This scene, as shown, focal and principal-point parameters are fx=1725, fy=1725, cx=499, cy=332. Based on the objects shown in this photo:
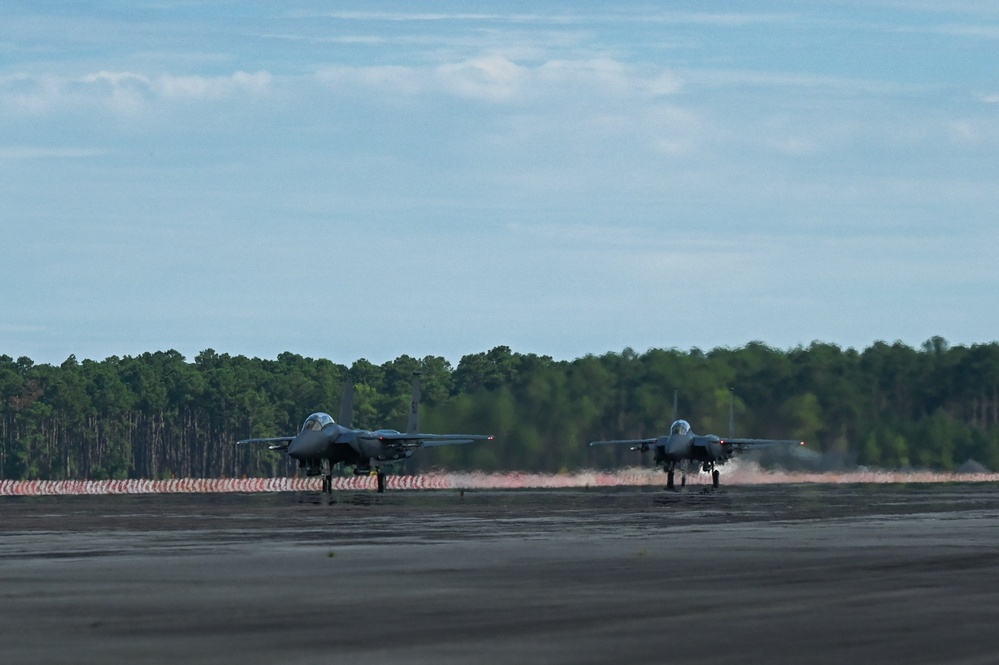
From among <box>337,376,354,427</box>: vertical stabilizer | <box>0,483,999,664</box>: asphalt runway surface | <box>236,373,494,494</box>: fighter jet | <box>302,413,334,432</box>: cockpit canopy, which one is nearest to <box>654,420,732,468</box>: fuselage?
<box>236,373,494,494</box>: fighter jet

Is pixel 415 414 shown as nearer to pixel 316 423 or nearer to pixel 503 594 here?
pixel 316 423

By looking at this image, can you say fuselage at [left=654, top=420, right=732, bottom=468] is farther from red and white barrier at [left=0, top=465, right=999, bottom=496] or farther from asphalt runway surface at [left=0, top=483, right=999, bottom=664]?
asphalt runway surface at [left=0, top=483, right=999, bottom=664]

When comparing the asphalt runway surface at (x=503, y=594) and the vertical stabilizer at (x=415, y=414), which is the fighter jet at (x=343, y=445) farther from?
the asphalt runway surface at (x=503, y=594)

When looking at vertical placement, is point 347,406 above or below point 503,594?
above

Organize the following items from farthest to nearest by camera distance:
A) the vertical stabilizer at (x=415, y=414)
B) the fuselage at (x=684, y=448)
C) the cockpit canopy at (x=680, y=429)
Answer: the cockpit canopy at (x=680, y=429), the fuselage at (x=684, y=448), the vertical stabilizer at (x=415, y=414)

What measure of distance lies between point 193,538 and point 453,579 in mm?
13173

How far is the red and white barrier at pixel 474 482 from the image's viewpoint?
329ft

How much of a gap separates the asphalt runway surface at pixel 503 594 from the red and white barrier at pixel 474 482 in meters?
61.7

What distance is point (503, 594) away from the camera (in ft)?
66.2

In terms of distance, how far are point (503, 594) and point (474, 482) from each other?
86941 mm

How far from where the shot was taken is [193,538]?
113 ft

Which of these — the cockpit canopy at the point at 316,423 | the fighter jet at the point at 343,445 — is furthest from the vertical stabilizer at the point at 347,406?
the cockpit canopy at the point at 316,423

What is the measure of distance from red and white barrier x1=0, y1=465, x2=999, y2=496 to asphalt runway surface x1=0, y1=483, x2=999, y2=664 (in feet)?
202

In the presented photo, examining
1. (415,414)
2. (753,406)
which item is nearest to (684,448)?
(415,414)
